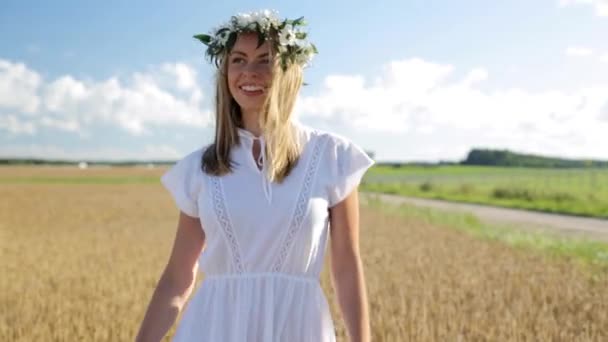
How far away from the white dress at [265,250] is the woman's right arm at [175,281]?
4.3 inches

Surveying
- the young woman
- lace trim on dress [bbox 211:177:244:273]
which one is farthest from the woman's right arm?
lace trim on dress [bbox 211:177:244:273]

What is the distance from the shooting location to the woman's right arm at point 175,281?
2541 mm

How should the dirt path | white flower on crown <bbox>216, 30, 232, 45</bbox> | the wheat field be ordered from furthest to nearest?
the dirt path, the wheat field, white flower on crown <bbox>216, 30, 232, 45</bbox>

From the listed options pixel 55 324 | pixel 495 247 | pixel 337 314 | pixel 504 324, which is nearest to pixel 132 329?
pixel 55 324

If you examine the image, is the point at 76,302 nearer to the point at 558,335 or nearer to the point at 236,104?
the point at 558,335

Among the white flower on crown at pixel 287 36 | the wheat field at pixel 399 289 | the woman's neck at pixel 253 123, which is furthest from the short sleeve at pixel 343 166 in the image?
the wheat field at pixel 399 289

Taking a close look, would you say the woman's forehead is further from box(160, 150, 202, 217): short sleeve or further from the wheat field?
the wheat field

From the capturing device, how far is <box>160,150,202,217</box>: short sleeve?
2.50 m

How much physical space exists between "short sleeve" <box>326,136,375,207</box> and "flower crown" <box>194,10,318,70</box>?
0.31 meters

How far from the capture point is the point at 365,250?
13.4m

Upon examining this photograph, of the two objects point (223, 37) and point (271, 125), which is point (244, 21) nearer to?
point (223, 37)

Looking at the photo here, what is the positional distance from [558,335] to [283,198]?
4.23 metres

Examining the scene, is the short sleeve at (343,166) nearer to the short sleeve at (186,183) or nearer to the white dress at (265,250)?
the white dress at (265,250)

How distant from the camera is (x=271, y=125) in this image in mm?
2414
